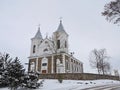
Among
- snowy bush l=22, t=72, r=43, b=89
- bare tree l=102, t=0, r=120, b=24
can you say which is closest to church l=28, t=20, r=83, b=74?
snowy bush l=22, t=72, r=43, b=89

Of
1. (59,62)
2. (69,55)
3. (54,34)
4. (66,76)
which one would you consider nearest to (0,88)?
(66,76)

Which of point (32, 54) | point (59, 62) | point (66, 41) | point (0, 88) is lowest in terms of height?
point (0, 88)

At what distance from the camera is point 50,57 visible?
4362cm

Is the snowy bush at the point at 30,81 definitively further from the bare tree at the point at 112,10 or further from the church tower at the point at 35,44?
the church tower at the point at 35,44

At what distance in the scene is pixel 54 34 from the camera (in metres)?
31.8

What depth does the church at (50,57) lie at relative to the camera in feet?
135

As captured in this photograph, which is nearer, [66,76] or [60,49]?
[66,76]

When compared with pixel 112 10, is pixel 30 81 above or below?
below

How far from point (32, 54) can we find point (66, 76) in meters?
23.9

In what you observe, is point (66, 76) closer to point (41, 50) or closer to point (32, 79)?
point (32, 79)

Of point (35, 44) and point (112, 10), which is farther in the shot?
point (35, 44)

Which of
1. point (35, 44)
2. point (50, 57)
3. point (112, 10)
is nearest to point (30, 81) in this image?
point (112, 10)

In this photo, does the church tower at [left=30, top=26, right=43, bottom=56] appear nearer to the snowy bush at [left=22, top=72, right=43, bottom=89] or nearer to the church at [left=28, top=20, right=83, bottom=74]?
the church at [left=28, top=20, right=83, bottom=74]

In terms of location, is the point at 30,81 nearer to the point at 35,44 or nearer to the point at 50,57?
the point at 50,57
